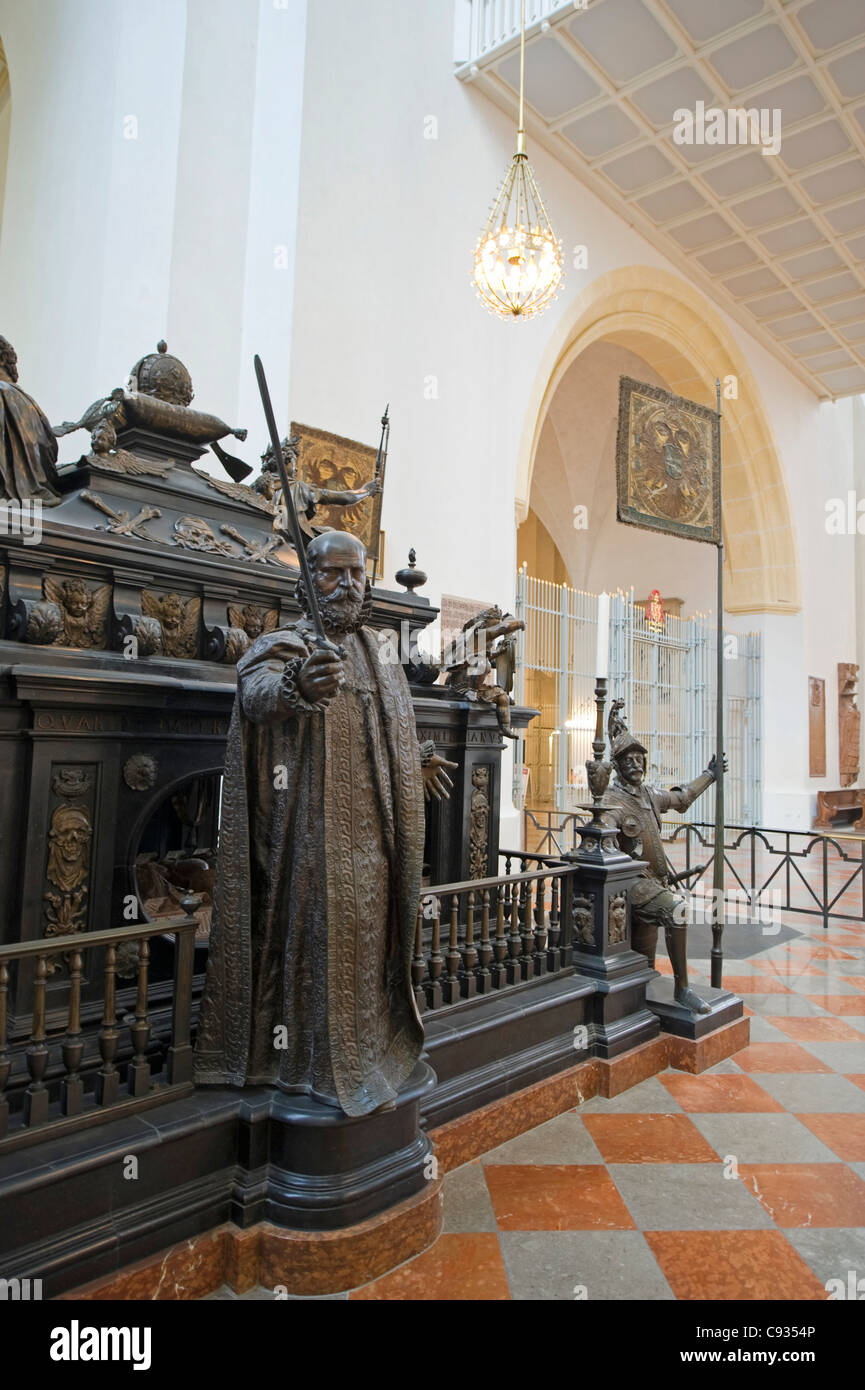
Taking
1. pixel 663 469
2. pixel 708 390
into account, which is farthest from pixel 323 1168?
pixel 708 390

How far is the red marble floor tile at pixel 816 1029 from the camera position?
424 cm

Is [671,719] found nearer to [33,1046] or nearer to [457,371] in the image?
[457,371]

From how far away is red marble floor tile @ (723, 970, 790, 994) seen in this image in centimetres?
504

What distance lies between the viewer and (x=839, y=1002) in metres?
4.83

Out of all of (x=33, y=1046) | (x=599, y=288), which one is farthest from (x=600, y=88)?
(x=33, y=1046)

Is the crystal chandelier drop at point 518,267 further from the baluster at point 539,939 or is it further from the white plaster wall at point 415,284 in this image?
the baluster at point 539,939

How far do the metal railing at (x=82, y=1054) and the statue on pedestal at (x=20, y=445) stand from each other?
1657 mm

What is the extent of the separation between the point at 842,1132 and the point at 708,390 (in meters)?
11.9

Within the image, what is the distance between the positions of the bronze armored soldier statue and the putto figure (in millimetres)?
1964

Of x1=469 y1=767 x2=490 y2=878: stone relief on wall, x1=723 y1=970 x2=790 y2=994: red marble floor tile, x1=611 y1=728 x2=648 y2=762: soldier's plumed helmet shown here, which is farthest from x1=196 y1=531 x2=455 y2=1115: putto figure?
x1=723 y1=970 x2=790 y2=994: red marble floor tile

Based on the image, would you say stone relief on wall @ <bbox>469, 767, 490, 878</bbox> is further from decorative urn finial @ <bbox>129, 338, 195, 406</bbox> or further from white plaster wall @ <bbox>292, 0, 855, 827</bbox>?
white plaster wall @ <bbox>292, 0, 855, 827</bbox>

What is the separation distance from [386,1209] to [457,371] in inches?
291

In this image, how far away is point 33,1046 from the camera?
2045 millimetres
